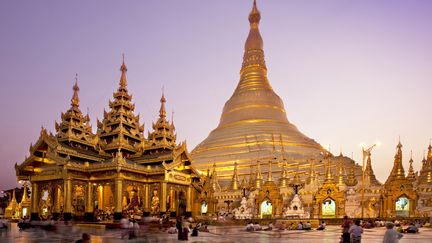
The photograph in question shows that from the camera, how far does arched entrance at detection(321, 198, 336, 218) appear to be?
34.3m

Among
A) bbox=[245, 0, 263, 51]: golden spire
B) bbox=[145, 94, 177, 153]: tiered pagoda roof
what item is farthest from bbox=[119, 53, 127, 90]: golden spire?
bbox=[245, 0, 263, 51]: golden spire

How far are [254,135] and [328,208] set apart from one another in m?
25.2

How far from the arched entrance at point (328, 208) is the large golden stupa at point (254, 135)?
14.4 m

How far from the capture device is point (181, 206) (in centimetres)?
3631

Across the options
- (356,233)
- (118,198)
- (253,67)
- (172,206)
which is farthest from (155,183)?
(253,67)

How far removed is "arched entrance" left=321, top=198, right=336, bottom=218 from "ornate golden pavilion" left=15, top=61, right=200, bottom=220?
35.9ft

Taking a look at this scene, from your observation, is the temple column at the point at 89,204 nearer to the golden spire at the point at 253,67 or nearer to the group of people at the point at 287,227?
the group of people at the point at 287,227

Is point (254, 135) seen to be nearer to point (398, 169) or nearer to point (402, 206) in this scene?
point (398, 169)

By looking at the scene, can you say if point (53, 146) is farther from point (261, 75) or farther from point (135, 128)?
point (261, 75)

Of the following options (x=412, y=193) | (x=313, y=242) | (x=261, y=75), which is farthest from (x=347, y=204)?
(x=261, y=75)

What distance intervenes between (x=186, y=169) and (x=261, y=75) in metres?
38.3

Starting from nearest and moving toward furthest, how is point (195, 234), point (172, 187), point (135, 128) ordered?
point (195, 234) → point (172, 187) → point (135, 128)

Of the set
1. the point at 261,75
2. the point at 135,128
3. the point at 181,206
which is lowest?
the point at 181,206

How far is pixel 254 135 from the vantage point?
193ft
